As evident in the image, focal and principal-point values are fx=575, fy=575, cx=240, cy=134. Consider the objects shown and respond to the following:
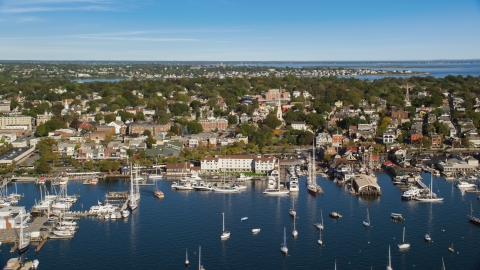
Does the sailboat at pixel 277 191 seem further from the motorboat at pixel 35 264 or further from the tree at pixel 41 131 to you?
the tree at pixel 41 131

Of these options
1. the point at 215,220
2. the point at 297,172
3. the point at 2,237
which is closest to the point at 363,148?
the point at 297,172

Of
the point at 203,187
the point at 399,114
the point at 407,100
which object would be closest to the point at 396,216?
the point at 203,187

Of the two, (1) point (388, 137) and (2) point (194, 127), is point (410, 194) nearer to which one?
(1) point (388, 137)

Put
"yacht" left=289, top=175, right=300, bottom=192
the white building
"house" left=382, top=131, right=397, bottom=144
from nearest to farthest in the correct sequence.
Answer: "yacht" left=289, top=175, right=300, bottom=192 → the white building → "house" left=382, top=131, right=397, bottom=144

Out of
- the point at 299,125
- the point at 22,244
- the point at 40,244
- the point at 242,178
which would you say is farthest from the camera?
the point at 299,125

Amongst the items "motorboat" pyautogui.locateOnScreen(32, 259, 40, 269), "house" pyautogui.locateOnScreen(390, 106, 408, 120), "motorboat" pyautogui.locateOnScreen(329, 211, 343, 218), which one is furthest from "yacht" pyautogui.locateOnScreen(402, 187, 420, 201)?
"house" pyautogui.locateOnScreen(390, 106, 408, 120)

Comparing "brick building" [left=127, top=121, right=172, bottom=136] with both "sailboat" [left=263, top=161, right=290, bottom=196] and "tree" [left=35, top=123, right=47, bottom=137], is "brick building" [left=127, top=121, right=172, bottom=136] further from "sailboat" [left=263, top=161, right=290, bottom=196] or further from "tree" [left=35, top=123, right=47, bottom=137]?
"sailboat" [left=263, top=161, right=290, bottom=196]

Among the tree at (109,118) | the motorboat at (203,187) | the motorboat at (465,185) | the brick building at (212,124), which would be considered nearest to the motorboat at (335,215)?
the motorboat at (203,187)

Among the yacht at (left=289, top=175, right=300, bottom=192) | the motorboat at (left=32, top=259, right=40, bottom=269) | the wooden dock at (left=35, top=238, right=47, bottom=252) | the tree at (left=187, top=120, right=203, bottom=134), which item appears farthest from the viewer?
the tree at (left=187, top=120, right=203, bottom=134)
